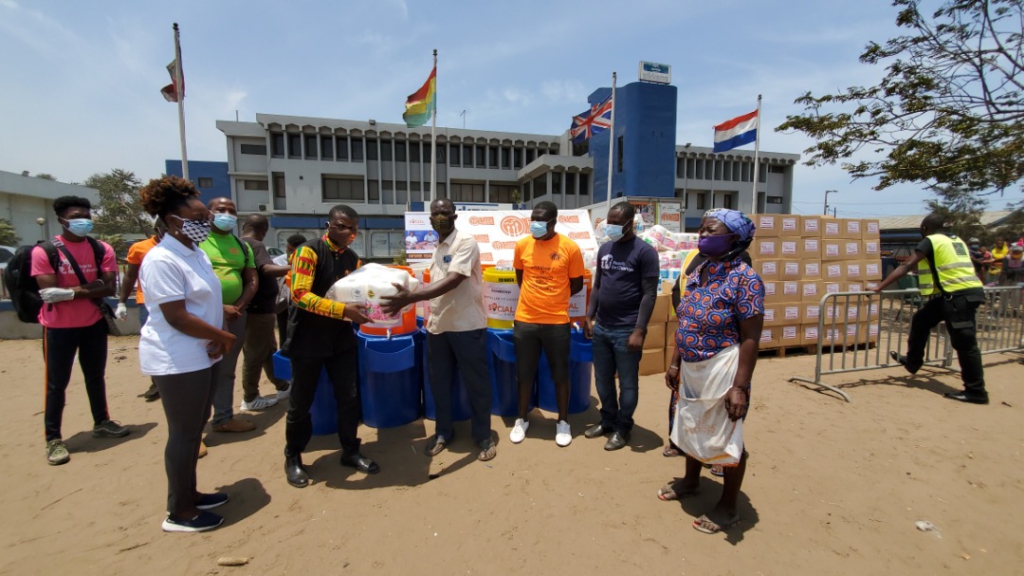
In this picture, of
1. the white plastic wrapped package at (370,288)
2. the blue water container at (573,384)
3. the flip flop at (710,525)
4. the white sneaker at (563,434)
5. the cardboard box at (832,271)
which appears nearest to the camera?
the flip flop at (710,525)

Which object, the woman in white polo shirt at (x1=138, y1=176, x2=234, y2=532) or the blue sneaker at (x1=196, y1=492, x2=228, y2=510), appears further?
the blue sneaker at (x1=196, y1=492, x2=228, y2=510)

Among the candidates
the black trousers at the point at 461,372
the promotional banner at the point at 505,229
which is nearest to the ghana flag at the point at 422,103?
the promotional banner at the point at 505,229

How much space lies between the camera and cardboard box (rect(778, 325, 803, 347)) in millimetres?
6356

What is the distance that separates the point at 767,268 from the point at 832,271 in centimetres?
120

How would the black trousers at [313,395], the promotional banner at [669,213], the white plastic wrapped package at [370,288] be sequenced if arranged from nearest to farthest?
the white plastic wrapped package at [370,288] < the black trousers at [313,395] < the promotional banner at [669,213]

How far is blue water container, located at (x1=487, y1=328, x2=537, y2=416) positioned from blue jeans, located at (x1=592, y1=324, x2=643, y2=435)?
30.5 inches

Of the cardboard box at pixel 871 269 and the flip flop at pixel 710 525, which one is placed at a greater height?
the cardboard box at pixel 871 269

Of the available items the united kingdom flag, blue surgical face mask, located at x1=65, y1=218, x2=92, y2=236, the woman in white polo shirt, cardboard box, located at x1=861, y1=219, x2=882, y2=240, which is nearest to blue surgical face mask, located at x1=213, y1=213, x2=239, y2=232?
blue surgical face mask, located at x1=65, y1=218, x2=92, y2=236

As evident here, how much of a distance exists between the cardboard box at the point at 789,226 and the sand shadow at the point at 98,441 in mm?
7709

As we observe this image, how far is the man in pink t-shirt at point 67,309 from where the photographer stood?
3471 millimetres

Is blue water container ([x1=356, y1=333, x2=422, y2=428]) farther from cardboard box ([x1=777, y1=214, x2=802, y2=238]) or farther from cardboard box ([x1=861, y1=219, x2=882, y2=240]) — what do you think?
cardboard box ([x1=861, y1=219, x2=882, y2=240])

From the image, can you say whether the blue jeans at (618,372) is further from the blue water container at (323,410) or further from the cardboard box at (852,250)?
the cardboard box at (852,250)

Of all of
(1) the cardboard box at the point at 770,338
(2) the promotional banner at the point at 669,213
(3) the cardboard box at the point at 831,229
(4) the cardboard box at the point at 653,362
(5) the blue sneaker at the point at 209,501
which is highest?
(2) the promotional banner at the point at 669,213

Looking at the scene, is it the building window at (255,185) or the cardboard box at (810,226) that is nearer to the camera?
the cardboard box at (810,226)
